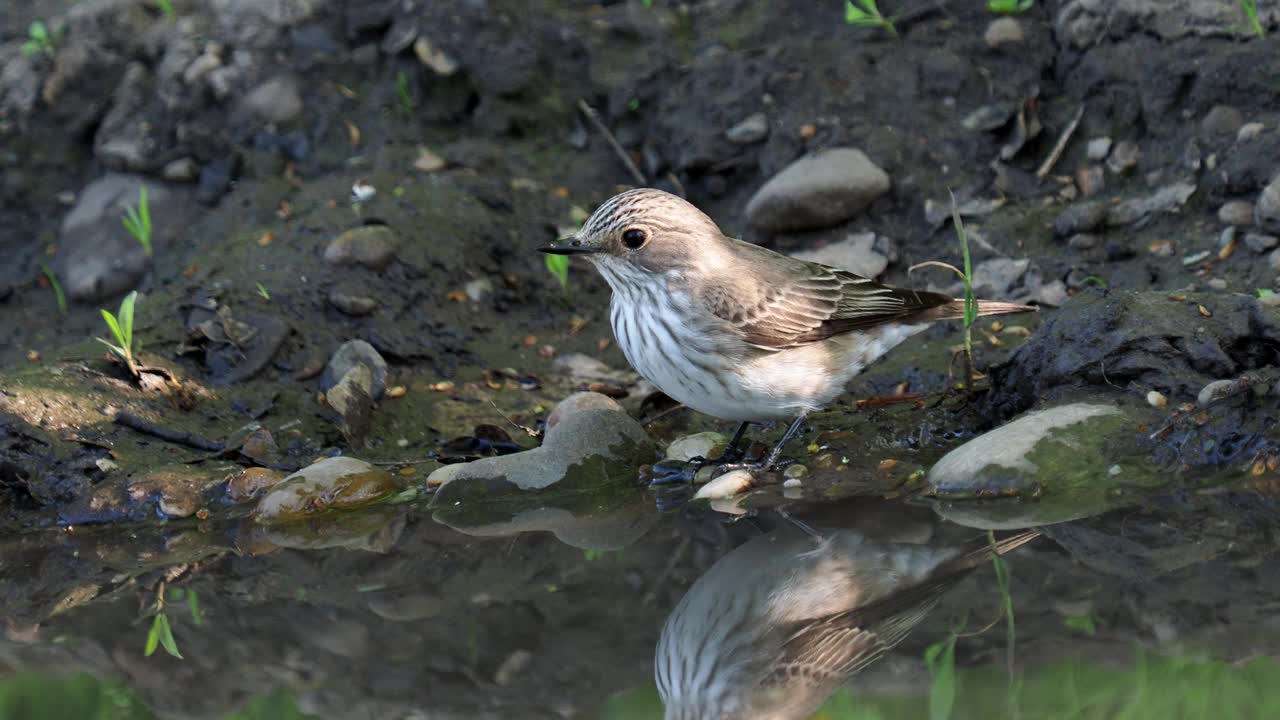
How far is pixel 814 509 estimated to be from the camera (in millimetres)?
4992

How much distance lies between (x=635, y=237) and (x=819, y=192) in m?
1.92

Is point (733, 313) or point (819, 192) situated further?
point (819, 192)

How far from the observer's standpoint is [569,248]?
5766mm

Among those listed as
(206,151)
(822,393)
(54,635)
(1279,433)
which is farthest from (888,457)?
(206,151)

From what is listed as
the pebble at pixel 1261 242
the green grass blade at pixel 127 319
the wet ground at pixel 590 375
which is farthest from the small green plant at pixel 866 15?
the green grass blade at pixel 127 319

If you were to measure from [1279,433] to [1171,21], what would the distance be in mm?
3243

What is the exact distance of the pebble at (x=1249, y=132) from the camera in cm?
652

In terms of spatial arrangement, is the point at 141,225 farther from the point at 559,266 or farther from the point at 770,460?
the point at 770,460

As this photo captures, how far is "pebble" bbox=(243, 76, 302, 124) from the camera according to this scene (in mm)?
8484

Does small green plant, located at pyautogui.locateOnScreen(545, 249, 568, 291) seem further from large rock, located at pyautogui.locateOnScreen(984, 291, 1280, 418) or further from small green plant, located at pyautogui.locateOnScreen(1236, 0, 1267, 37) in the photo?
small green plant, located at pyautogui.locateOnScreen(1236, 0, 1267, 37)

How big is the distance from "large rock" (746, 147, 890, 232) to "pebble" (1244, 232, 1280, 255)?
79.4 inches

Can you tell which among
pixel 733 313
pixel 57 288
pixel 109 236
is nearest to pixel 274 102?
pixel 109 236

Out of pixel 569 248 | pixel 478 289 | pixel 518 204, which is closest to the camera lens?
pixel 569 248

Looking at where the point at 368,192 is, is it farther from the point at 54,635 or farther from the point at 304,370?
the point at 54,635
